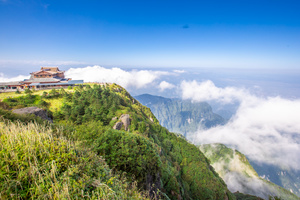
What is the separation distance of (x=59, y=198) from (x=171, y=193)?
1914 centimetres

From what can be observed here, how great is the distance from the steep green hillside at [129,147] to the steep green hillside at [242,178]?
417 feet

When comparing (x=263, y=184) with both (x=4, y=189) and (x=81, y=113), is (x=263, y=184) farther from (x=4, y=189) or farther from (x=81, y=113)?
(x=4, y=189)

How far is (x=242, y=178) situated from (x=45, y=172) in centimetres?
21913

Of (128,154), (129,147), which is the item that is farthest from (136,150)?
(128,154)

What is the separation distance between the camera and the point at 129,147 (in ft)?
44.8

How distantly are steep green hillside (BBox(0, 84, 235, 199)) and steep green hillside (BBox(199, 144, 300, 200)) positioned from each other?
12716cm

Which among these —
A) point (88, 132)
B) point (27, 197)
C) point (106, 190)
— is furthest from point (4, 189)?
point (88, 132)

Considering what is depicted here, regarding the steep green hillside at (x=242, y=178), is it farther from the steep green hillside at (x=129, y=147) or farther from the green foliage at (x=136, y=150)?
the steep green hillside at (x=129, y=147)

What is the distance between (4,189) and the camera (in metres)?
3.76

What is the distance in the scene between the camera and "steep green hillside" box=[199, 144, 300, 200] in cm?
13700

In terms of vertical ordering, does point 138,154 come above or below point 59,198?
below

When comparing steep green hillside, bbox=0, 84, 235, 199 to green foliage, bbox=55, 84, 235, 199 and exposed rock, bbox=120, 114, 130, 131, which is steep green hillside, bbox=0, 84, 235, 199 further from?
exposed rock, bbox=120, 114, 130, 131

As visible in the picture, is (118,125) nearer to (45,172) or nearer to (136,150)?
(136,150)

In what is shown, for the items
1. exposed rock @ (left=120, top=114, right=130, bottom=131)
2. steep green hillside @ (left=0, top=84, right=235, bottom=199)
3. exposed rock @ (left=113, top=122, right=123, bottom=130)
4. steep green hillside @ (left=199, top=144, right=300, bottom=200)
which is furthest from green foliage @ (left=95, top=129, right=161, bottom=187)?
steep green hillside @ (left=199, top=144, right=300, bottom=200)
